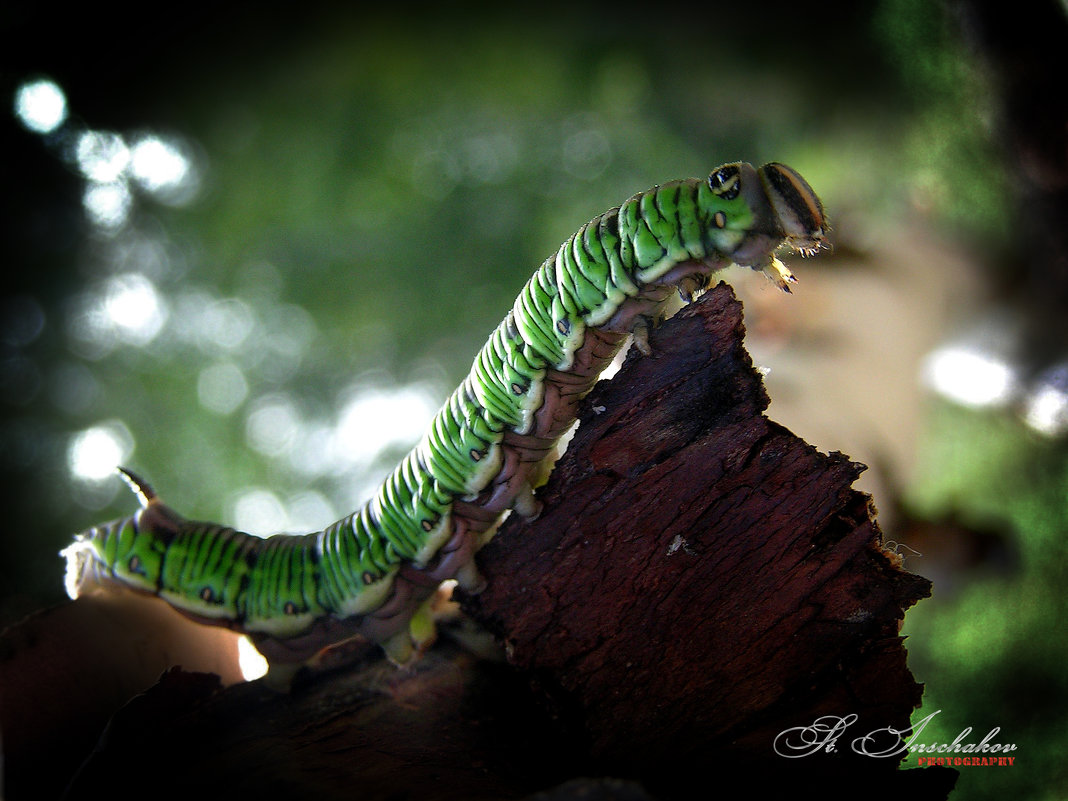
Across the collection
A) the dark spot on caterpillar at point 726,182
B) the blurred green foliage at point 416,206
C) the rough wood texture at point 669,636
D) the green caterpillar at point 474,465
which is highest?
the blurred green foliage at point 416,206

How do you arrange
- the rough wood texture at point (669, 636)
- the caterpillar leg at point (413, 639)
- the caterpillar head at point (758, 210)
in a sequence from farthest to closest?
the caterpillar leg at point (413, 639) < the rough wood texture at point (669, 636) < the caterpillar head at point (758, 210)

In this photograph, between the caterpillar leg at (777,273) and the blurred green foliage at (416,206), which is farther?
the blurred green foliage at (416,206)

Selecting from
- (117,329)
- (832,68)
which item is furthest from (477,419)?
(117,329)

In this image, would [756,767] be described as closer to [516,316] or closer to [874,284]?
[516,316]

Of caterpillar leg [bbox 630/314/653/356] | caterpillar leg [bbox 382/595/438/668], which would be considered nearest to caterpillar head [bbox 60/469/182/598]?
caterpillar leg [bbox 382/595/438/668]

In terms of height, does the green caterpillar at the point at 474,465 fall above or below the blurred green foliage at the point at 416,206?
below

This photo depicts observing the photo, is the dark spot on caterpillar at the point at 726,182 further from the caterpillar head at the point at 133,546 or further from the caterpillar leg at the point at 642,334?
the caterpillar head at the point at 133,546

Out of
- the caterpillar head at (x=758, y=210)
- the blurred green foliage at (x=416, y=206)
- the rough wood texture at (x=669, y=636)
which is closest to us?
the caterpillar head at (x=758, y=210)

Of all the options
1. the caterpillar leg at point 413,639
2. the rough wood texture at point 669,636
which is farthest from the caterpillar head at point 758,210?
the caterpillar leg at point 413,639

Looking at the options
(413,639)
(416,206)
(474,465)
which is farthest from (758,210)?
(416,206)
